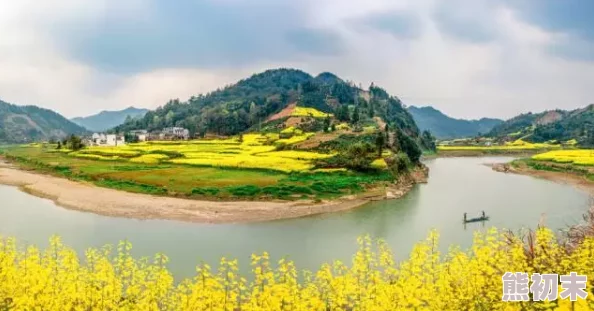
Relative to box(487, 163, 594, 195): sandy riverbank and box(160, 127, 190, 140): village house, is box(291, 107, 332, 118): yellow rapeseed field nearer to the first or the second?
box(160, 127, 190, 140): village house

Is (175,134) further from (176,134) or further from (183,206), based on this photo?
(183,206)

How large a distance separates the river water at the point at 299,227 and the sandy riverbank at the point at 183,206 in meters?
1.29

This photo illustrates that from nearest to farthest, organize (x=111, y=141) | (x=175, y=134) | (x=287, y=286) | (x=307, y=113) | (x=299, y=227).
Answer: (x=287, y=286)
(x=299, y=227)
(x=111, y=141)
(x=307, y=113)
(x=175, y=134)

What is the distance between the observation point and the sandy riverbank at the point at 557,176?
5452 cm

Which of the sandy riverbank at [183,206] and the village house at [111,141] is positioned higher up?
the village house at [111,141]

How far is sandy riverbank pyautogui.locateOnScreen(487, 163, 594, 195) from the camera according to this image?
54519mm

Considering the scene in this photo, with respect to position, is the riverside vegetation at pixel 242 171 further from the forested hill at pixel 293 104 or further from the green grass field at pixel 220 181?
the forested hill at pixel 293 104

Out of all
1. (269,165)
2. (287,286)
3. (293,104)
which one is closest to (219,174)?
(269,165)

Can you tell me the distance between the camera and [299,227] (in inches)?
1270

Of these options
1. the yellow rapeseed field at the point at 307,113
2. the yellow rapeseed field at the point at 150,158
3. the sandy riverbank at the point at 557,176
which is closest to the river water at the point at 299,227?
the sandy riverbank at the point at 557,176

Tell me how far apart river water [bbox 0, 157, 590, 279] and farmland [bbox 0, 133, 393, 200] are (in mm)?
5390

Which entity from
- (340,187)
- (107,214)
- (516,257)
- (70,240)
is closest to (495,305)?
(516,257)

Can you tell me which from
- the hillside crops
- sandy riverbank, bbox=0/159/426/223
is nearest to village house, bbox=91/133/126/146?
the hillside crops

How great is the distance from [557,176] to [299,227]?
4693 cm
